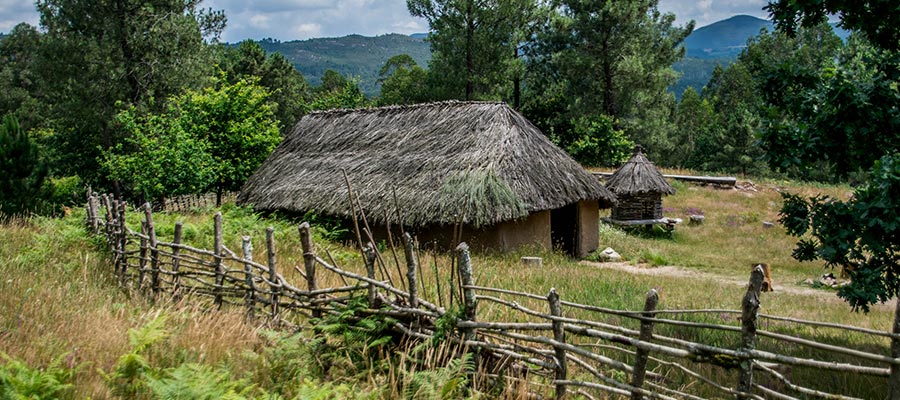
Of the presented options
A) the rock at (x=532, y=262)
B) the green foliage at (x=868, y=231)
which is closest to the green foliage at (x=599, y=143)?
the rock at (x=532, y=262)

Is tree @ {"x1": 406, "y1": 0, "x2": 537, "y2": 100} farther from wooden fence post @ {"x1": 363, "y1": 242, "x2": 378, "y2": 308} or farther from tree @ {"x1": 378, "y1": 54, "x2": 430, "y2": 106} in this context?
wooden fence post @ {"x1": 363, "y1": 242, "x2": 378, "y2": 308}

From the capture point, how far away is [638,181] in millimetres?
17922

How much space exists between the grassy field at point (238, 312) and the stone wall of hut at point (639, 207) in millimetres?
1440

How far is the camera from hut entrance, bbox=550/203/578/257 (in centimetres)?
1493

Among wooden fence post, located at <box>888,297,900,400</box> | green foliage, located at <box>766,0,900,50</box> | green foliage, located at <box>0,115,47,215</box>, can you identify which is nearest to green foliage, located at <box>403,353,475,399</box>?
wooden fence post, located at <box>888,297,900,400</box>

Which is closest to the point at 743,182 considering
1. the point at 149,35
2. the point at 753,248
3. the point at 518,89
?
the point at 753,248

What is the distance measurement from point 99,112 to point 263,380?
21.5 metres

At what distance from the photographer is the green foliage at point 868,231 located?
16.9 ft

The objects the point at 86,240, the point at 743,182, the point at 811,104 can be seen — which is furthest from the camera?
the point at 743,182

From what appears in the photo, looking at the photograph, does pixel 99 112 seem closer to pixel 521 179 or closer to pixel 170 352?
pixel 521 179

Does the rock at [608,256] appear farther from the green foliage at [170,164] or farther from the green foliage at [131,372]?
the green foliage at [131,372]

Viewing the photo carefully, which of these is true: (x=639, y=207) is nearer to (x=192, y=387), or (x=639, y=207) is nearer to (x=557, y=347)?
(x=557, y=347)

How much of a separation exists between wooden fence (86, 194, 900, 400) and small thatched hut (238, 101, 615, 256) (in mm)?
5433

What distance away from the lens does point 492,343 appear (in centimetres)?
416
